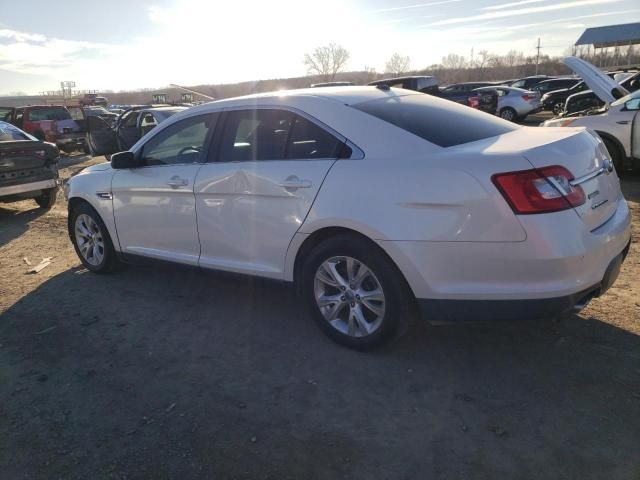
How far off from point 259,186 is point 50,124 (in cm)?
1759

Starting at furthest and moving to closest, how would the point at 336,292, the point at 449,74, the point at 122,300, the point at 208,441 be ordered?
the point at 449,74
the point at 122,300
the point at 336,292
the point at 208,441

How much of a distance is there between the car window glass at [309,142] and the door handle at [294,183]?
183 mm

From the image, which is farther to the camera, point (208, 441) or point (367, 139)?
point (367, 139)

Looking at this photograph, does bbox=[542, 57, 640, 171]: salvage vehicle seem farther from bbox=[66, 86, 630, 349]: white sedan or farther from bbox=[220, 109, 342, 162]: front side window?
bbox=[220, 109, 342, 162]: front side window

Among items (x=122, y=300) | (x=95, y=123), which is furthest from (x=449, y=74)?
(x=122, y=300)

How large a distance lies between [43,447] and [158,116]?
10800 mm

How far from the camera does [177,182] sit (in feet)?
13.8

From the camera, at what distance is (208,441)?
268 centimetres

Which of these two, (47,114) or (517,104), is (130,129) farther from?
(517,104)

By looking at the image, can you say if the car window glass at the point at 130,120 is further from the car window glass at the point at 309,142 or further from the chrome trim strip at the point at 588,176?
the chrome trim strip at the point at 588,176

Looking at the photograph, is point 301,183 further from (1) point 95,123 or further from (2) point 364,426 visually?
(1) point 95,123

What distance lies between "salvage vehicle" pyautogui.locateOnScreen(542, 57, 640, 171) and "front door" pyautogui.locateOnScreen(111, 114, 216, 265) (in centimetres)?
601

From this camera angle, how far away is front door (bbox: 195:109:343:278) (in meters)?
3.45

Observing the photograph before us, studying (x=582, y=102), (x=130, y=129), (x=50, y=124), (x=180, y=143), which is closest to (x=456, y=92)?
(x=582, y=102)
